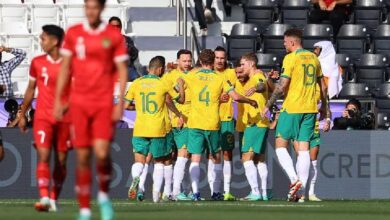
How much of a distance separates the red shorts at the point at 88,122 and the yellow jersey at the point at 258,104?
926cm

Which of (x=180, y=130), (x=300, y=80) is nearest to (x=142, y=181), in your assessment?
(x=180, y=130)

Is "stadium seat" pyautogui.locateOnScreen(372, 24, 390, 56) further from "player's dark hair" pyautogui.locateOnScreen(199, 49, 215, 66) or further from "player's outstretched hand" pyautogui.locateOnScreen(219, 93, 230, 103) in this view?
"player's dark hair" pyautogui.locateOnScreen(199, 49, 215, 66)

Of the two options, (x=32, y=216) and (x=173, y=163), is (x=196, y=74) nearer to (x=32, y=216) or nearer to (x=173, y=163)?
(x=173, y=163)

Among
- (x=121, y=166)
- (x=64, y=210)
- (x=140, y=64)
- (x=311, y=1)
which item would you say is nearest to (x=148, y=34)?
(x=140, y=64)

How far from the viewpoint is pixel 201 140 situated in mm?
22500

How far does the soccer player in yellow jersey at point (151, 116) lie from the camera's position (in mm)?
21719

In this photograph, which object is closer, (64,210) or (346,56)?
(64,210)

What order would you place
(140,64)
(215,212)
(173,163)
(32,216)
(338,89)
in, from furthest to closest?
(140,64) < (338,89) < (173,163) < (215,212) < (32,216)

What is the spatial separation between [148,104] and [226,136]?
1.95 m

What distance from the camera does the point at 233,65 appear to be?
27453 mm

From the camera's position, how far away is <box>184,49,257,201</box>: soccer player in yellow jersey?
22.4 metres

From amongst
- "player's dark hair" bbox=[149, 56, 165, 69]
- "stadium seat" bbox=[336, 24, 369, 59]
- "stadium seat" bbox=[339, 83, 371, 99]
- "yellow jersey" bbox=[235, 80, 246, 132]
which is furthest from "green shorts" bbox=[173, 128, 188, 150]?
"stadium seat" bbox=[336, 24, 369, 59]

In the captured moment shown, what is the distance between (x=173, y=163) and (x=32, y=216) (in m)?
8.30

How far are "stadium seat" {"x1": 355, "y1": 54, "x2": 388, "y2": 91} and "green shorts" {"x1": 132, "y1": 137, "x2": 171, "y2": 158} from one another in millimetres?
7735
